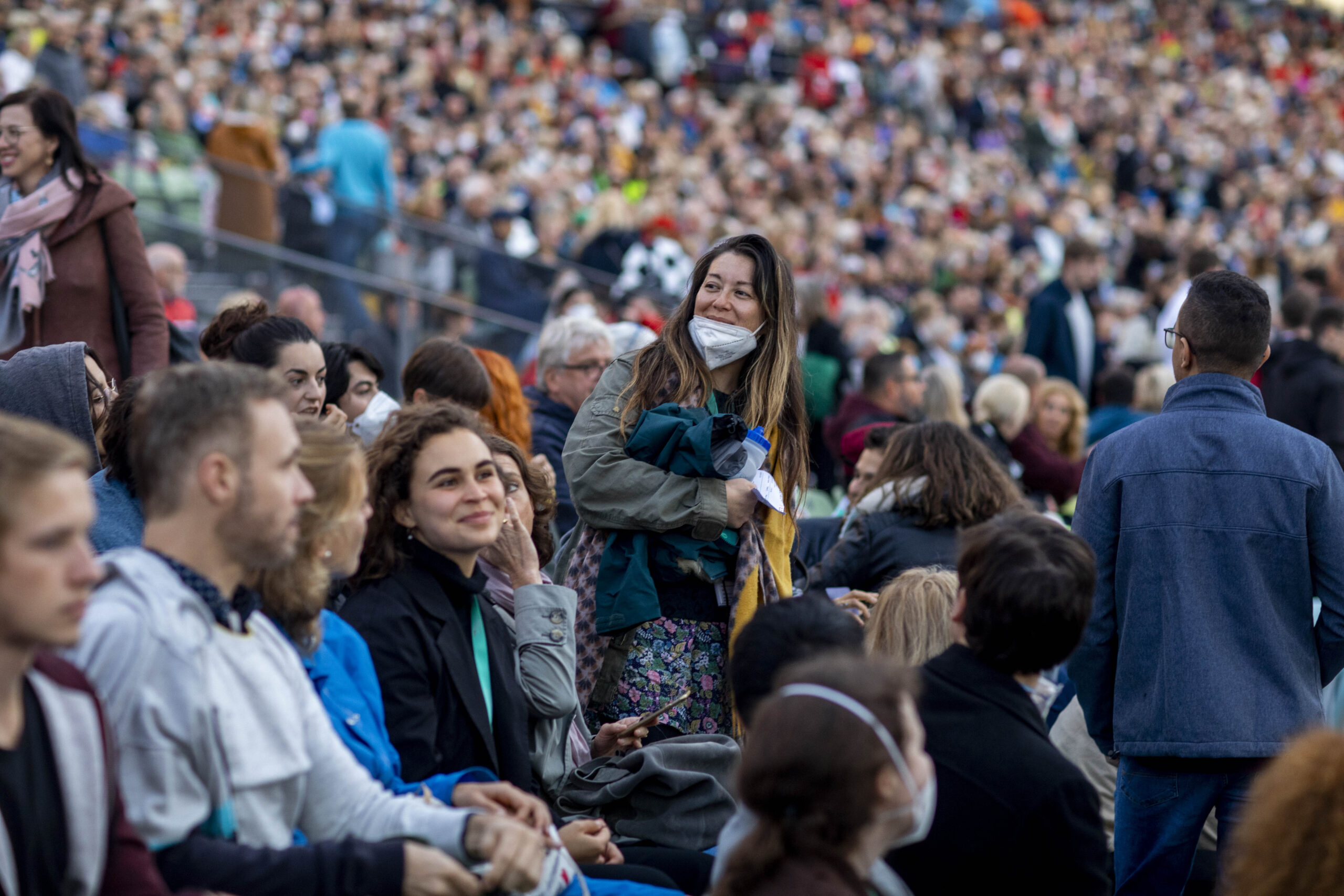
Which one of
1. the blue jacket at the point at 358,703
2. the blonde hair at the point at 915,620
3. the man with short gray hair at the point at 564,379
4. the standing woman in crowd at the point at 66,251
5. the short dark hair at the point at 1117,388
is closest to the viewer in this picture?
the blue jacket at the point at 358,703

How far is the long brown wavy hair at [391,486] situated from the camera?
316 centimetres

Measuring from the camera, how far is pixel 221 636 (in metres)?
2.40

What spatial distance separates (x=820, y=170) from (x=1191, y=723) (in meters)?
Answer: 15.0

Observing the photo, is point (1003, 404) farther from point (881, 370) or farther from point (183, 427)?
point (183, 427)

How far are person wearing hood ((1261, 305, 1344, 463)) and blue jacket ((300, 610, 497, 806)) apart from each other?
5309mm

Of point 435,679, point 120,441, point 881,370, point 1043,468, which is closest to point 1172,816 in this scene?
point 435,679

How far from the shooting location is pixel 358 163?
1118 centimetres

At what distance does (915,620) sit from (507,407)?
239 cm

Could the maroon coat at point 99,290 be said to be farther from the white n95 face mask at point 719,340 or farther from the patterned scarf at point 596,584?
the white n95 face mask at point 719,340

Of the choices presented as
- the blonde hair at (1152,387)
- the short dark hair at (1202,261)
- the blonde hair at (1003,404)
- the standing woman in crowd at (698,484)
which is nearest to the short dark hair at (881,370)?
the blonde hair at (1003,404)

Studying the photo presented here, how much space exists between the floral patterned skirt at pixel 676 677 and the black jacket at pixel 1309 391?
4211 mm

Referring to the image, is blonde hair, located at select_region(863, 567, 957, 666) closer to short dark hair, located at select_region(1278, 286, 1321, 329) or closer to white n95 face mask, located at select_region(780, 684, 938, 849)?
white n95 face mask, located at select_region(780, 684, 938, 849)

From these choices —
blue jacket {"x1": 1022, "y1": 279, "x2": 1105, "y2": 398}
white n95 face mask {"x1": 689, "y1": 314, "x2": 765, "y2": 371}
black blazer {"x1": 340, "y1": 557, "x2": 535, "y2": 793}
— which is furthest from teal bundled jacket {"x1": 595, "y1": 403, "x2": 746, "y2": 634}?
blue jacket {"x1": 1022, "y1": 279, "x2": 1105, "y2": 398}

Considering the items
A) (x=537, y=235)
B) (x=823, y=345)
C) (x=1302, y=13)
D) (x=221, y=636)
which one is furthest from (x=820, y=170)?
(x=1302, y=13)
